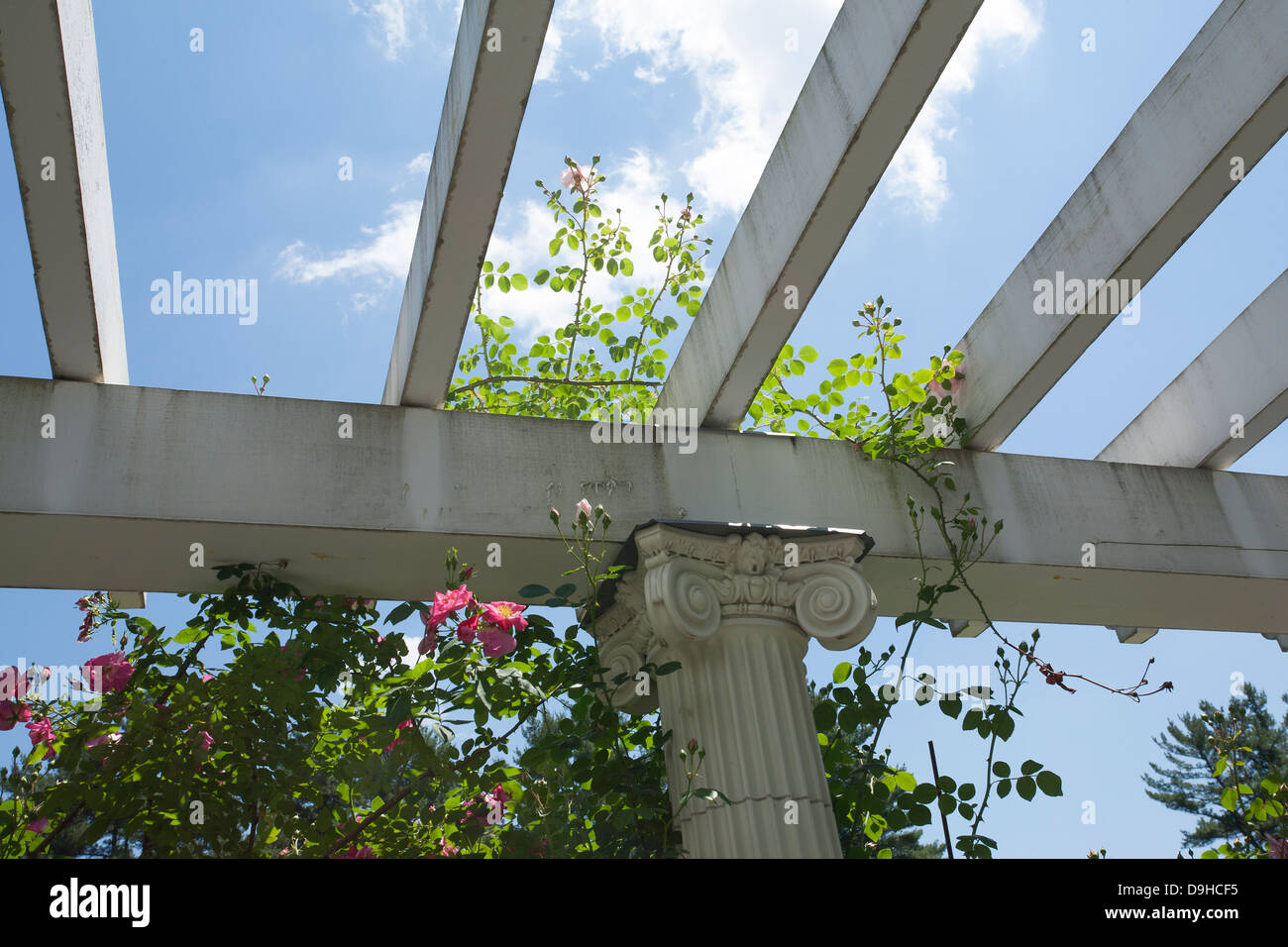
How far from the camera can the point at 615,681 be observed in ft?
13.1

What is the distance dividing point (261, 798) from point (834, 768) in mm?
2238

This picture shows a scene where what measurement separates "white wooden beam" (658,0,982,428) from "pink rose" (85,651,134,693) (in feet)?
8.36

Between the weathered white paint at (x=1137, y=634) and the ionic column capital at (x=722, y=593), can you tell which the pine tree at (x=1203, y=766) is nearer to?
the weathered white paint at (x=1137, y=634)

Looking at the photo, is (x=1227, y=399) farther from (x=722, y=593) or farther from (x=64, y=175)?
(x=64, y=175)

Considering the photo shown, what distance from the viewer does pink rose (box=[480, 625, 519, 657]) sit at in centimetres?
364

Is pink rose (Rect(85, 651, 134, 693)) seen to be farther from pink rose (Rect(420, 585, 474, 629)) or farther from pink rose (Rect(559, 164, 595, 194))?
pink rose (Rect(559, 164, 595, 194))

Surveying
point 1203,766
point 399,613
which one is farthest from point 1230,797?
point 1203,766

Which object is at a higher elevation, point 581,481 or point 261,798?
point 581,481

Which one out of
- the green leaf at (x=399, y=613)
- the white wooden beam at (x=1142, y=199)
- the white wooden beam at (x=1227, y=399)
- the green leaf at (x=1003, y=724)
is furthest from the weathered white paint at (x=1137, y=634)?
the green leaf at (x=399, y=613)

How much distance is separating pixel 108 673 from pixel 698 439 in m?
2.53

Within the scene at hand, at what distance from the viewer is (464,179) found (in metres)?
3.43

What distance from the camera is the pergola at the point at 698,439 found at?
3402 mm
